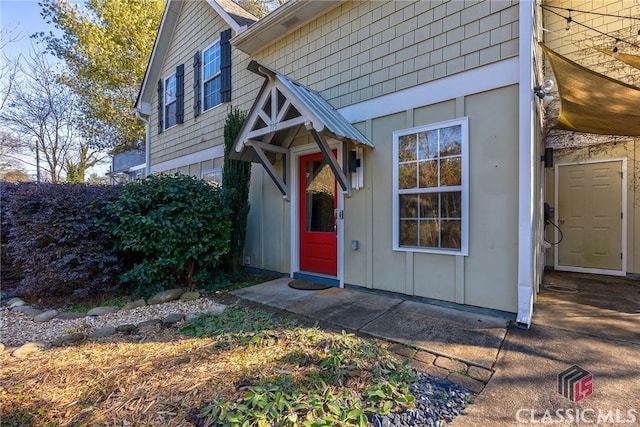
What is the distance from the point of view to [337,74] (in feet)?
16.1

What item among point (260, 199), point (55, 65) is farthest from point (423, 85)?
point (55, 65)

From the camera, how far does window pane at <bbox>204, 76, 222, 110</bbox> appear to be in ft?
24.0

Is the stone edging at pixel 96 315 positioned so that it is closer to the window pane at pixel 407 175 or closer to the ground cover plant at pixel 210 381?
the ground cover plant at pixel 210 381

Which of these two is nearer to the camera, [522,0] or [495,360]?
[495,360]

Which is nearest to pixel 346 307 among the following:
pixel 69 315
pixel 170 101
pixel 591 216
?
pixel 69 315

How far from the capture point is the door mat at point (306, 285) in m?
4.79

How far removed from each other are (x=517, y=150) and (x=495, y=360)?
2.13 metres

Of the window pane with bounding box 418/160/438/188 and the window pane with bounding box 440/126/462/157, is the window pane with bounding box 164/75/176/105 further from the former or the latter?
the window pane with bounding box 440/126/462/157

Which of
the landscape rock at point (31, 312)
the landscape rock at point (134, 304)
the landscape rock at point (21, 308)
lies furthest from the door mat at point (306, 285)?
the landscape rock at point (21, 308)

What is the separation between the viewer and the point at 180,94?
332 inches

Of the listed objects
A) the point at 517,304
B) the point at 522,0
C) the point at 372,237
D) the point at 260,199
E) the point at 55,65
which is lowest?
the point at 517,304

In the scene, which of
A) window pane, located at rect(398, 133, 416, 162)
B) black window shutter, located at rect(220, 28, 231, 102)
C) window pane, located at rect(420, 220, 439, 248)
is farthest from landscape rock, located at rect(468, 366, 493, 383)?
black window shutter, located at rect(220, 28, 231, 102)

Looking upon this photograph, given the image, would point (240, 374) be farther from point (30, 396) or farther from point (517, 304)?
point (517, 304)

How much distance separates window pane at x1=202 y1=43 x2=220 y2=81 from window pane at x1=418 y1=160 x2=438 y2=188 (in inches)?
228
